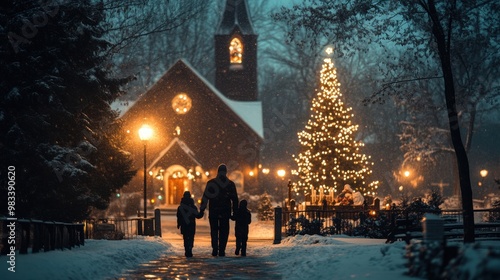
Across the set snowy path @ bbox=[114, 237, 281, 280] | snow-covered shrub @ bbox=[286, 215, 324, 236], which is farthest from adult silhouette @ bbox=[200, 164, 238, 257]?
snow-covered shrub @ bbox=[286, 215, 324, 236]

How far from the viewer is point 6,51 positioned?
1930 cm

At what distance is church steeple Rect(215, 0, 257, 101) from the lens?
64.5 m

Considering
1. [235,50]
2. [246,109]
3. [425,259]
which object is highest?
[235,50]

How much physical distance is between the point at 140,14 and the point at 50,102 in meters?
12.0

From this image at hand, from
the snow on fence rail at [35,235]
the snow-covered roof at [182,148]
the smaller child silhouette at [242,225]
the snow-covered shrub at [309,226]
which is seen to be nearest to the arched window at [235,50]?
the snow-covered roof at [182,148]

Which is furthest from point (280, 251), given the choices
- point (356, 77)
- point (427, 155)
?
point (356, 77)

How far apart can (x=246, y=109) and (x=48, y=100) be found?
44229mm

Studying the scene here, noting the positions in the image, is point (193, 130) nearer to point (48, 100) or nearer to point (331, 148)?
point (331, 148)

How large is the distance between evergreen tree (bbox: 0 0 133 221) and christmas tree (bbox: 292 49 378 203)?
70.0 ft

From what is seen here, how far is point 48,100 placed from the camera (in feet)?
64.1

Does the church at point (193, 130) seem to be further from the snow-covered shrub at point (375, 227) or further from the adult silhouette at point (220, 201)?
the adult silhouette at point (220, 201)

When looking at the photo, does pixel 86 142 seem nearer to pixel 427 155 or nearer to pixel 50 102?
pixel 50 102

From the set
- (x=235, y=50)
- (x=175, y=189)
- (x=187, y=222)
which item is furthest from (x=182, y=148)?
(x=187, y=222)

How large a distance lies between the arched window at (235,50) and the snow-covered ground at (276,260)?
43.6 metres
